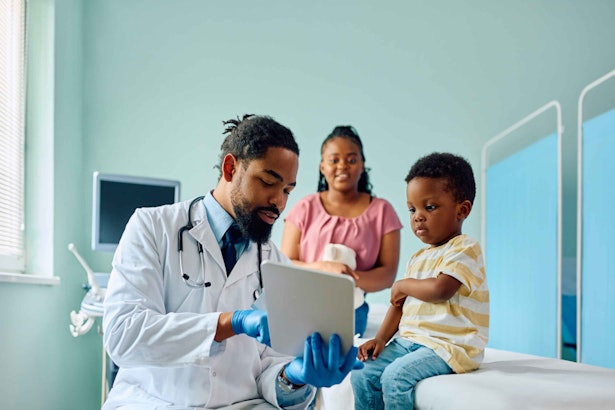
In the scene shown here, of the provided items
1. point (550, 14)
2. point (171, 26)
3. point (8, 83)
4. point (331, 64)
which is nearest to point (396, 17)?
point (331, 64)

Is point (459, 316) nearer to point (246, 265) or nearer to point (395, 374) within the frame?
point (395, 374)

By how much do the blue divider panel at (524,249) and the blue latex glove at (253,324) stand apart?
2.04 meters

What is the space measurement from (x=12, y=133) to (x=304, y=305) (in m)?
1.91

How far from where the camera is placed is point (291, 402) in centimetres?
150

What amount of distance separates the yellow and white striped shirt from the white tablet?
455mm

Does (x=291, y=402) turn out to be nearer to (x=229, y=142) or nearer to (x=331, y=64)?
(x=229, y=142)

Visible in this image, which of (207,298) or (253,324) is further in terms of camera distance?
(207,298)

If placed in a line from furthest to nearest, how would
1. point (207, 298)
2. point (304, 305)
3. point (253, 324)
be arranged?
point (207, 298)
point (253, 324)
point (304, 305)

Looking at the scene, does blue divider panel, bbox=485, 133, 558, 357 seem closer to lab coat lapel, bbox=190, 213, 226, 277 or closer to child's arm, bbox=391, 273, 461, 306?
child's arm, bbox=391, 273, 461, 306

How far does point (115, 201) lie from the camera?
283 cm

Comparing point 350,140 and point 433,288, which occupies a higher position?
point 350,140

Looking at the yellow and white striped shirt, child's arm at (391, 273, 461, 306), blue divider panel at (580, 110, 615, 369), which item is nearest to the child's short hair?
the yellow and white striped shirt

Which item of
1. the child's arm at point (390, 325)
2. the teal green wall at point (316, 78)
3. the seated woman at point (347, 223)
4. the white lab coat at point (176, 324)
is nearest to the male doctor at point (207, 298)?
the white lab coat at point (176, 324)

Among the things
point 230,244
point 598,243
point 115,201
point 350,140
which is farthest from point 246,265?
point 598,243
